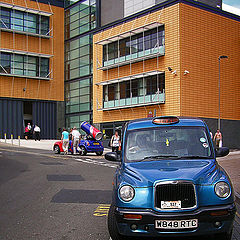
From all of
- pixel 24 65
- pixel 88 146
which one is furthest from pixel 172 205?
pixel 24 65

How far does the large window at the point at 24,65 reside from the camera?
4684 cm

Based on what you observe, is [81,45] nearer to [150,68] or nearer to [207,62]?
[150,68]

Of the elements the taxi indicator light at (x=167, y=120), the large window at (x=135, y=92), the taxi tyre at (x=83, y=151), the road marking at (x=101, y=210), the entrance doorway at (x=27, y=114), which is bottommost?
the taxi tyre at (x=83, y=151)

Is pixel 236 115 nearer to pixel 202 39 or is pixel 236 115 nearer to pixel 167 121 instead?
pixel 202 39

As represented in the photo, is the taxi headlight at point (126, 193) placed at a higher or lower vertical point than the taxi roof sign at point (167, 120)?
lower

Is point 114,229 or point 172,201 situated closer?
point 172,201

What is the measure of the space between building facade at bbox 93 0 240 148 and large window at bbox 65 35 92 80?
254 inches

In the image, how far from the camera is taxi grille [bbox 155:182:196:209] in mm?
4809

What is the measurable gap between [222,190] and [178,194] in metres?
0.57

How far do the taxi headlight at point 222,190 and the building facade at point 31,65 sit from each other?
142ft

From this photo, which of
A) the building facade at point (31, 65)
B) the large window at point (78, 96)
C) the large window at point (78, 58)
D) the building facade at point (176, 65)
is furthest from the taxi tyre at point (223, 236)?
the large window at point (78, 58)

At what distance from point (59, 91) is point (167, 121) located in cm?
4621

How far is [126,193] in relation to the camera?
497 cm

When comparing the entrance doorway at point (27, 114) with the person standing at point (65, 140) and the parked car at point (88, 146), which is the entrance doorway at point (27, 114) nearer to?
the parked car at point (88, 146)
